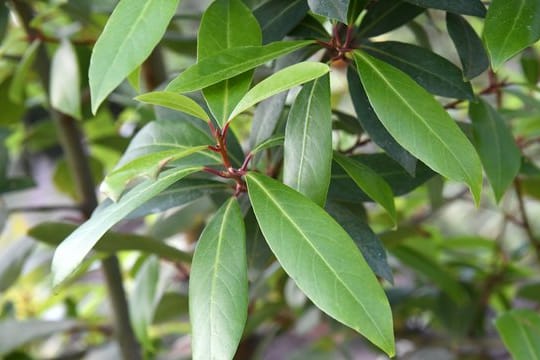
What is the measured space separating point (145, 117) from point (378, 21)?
285 millimetres

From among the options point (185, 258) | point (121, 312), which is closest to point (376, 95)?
point (185, 258)

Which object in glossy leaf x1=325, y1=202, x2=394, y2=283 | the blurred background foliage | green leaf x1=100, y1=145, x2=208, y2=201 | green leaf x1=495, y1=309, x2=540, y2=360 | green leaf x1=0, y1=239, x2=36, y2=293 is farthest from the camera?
green leaf x1=0, y1=239, x2=36, y2=293

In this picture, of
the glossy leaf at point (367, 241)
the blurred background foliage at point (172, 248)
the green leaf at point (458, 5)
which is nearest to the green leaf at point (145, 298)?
the blurred background foliage at point (172, 248)

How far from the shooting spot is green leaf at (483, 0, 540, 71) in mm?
472

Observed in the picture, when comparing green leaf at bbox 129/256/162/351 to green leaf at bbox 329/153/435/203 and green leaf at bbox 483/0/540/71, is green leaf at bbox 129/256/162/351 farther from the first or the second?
green leaf at bbox 483/0/540/71

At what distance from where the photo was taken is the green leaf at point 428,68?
0.55 meters

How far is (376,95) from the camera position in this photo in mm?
487

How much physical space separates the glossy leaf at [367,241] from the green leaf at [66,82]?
34 centimetres

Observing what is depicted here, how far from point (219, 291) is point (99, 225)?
0.08 metres

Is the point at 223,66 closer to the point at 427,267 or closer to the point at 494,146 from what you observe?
the point at 494,146

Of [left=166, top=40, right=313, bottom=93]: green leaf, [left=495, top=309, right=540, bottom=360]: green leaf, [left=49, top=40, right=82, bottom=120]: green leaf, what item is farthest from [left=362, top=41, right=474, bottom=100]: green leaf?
[left=49, top=40, right=82, bottom=120]: green leaf

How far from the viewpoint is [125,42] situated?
47 centimetres

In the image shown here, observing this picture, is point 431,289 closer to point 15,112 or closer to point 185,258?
point 185,258

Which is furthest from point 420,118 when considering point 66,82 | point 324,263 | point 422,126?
point 66,82
